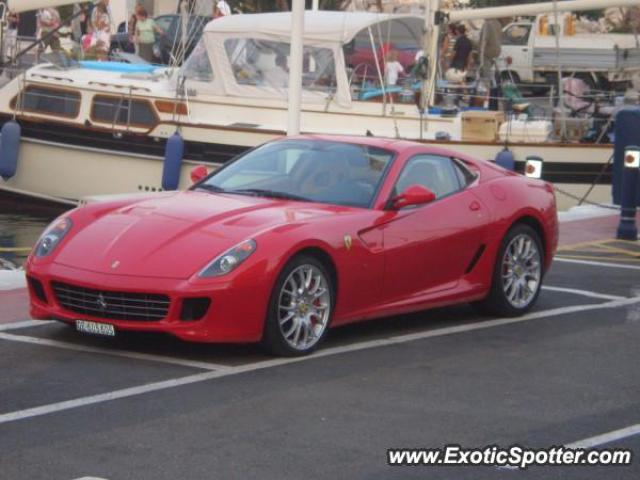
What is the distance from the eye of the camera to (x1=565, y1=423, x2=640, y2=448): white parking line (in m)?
6.87

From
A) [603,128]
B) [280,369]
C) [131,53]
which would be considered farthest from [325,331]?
[131,53]

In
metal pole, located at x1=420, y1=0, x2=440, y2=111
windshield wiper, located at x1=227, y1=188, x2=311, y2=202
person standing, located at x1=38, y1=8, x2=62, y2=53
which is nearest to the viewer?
windshield wiper, located at x1=227, y1=188, x2=311, y2=202

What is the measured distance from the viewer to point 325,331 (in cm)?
905

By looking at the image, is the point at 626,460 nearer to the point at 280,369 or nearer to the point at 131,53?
the point at 280,369

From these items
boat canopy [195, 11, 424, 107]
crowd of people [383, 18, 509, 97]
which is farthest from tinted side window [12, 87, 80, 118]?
crowd of people [383, 18, 509, 97]

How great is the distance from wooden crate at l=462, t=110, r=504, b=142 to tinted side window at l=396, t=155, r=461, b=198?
1032cm

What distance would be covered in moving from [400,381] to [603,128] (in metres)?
13.9

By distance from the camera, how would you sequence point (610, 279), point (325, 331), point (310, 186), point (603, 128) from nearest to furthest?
point (325, 331), point (310, 186), point (610, 279), point (603, 128)

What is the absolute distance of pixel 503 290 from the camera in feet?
34.4

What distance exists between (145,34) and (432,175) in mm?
17148

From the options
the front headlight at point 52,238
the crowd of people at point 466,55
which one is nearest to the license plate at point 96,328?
the front headlight at point 52,238

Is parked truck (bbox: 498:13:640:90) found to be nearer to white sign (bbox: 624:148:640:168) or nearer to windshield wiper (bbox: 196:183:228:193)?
white sign (bbox: 624:148:640:168)

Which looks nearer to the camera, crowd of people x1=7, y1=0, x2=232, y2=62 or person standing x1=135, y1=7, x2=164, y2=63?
crowd of people x1=7, y1=0, x2=232, y2=62

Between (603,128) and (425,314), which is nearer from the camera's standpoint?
(425,314)
